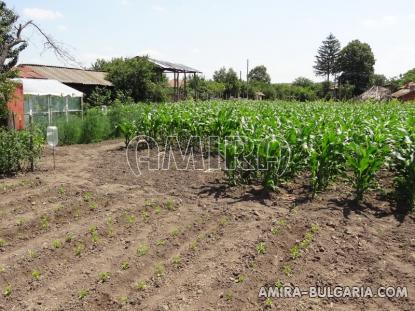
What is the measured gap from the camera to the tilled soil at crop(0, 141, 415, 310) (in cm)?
364

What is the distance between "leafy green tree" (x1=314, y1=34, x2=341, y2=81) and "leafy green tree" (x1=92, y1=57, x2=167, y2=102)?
66193 millimetres

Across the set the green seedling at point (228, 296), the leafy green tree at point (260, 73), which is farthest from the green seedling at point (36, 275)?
the leafy green tree at point (260, 73)

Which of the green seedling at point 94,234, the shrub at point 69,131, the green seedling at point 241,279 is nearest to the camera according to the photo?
the green seedling at point 241,279

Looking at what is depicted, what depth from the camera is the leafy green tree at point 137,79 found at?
28.7 m

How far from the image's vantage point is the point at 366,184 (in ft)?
20.2

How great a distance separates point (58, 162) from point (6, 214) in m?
4.49

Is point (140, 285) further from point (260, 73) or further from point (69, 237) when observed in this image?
point (260, 73)

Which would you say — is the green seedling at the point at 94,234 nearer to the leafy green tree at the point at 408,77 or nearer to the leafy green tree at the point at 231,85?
the leafy green tree at the point at 231,85

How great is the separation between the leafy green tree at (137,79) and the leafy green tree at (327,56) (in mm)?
66193

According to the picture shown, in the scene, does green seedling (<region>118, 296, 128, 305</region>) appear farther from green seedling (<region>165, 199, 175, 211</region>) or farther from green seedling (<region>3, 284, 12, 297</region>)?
green seedling (<region>165, 199, 175, 211</region>)

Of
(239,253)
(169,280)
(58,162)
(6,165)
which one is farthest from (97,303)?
(58,162)

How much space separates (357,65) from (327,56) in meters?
15.2

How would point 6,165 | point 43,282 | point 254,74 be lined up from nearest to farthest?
point 43,282, point 6,165, point 254,74

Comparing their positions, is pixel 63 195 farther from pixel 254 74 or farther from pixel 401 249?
pixel 254 74
